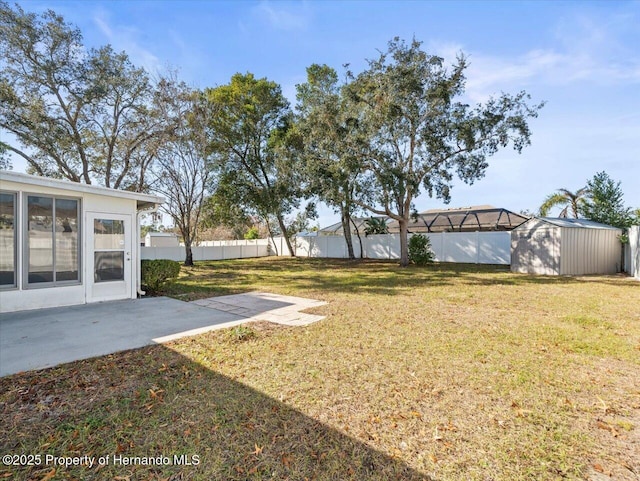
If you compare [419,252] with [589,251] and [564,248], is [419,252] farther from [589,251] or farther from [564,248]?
[589,251]

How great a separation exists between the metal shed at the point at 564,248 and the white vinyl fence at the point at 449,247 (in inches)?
114

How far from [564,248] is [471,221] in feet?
23.5

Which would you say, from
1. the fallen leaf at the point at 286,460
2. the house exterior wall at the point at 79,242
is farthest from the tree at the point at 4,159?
the fallen leaf at the point at 286,460

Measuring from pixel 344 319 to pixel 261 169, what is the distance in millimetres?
15761

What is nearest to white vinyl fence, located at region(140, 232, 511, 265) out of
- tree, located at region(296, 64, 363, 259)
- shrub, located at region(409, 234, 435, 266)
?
shrub, located at region(409, 234, 435, 266)

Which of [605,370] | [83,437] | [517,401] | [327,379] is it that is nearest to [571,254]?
[605,370]

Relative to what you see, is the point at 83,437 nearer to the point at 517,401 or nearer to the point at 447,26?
the point at 517,401

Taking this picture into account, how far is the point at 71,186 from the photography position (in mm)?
5984

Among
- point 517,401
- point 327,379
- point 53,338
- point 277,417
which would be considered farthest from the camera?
point 53,338

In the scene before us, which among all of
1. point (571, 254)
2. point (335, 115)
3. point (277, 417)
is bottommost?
point (277, 417)

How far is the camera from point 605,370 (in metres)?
3.28

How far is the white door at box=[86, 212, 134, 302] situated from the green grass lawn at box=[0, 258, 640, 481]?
3614mm

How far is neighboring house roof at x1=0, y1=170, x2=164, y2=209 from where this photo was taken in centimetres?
532

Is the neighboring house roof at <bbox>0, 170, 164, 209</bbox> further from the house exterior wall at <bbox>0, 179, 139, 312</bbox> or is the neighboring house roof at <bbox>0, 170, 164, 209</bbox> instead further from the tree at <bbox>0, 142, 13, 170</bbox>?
the tree at <bbox>0, 142, 13, 170</bbox>
